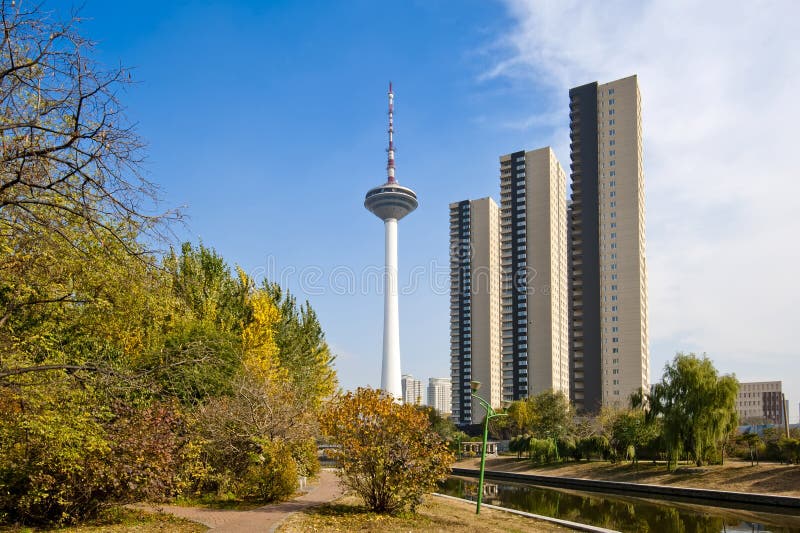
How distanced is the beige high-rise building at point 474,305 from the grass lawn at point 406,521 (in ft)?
316

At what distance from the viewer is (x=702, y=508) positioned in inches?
1144

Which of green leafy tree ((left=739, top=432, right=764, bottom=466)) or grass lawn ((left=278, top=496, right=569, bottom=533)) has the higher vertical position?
grass lawn ((left=278, top=496, right=569, bottom=533))

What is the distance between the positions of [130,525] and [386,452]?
695cm

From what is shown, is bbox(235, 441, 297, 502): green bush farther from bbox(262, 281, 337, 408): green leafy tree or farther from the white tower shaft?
the white tower shaft

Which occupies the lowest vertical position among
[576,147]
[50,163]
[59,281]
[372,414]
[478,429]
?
[478,429]

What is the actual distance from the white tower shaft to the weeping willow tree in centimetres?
8890

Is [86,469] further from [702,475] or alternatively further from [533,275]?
[533,275]

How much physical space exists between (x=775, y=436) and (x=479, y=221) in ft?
291

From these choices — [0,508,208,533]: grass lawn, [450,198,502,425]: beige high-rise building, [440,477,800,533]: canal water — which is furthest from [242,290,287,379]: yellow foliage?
[450,198,502,425]: beige high-rise building

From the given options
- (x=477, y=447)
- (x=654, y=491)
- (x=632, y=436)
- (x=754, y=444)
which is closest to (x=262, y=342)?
→ (x=654, y=491)

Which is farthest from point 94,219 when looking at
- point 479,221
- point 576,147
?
point 479,221

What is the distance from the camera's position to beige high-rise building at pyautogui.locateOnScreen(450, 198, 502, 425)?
119 m

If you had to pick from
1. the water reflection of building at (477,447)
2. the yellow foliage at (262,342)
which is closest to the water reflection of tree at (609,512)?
the yellow foliage at (262,342)

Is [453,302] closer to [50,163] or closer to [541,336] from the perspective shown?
[541,336]
